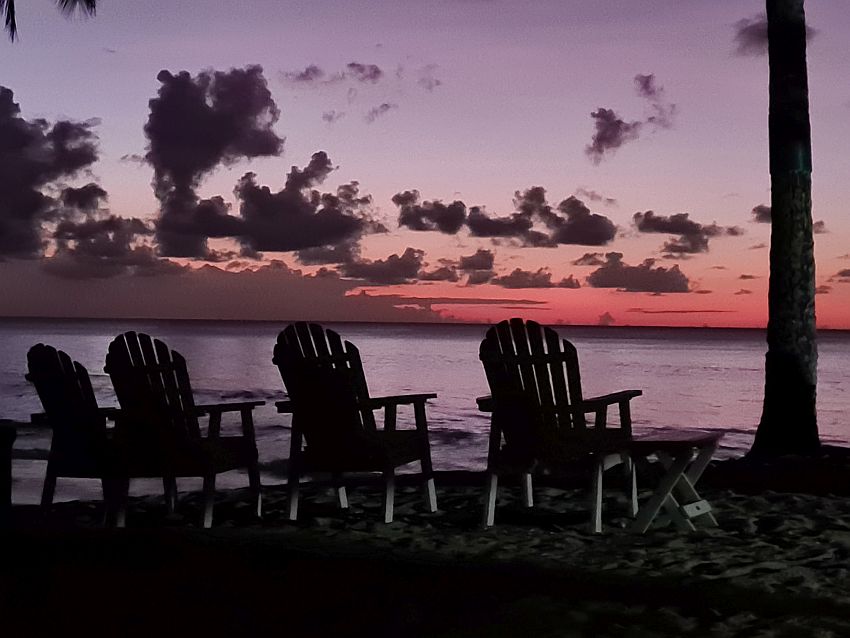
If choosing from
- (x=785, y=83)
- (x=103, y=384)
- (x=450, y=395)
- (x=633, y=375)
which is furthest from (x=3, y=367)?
(x=785, y=83)

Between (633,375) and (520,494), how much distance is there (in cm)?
4226

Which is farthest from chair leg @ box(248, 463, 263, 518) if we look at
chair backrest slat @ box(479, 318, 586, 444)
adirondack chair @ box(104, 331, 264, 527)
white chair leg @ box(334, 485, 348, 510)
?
chair backrest slat @ box(479, 318, 586, 444)

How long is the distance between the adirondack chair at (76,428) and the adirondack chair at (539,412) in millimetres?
2089

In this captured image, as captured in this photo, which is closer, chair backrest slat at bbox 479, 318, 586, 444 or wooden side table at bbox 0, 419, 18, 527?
wooden side table at bbox 0, 419, 18, 527

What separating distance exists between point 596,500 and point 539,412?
573 millimetres

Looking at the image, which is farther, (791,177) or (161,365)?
(791,177)

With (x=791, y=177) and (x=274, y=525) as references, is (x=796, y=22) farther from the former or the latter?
(x=274, y=525)

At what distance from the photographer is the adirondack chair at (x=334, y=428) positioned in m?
6.22

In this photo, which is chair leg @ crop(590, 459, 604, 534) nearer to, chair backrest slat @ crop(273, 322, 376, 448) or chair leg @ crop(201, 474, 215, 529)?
chair backrest slat @ crop(273, 322, 376, 448)

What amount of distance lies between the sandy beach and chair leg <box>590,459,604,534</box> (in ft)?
0.57

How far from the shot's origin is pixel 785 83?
970 cm

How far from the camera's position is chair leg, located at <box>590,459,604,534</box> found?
19.6 ft

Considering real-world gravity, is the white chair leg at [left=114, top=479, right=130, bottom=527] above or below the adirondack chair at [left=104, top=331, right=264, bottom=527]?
below

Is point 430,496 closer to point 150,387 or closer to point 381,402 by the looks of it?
point 381,402
